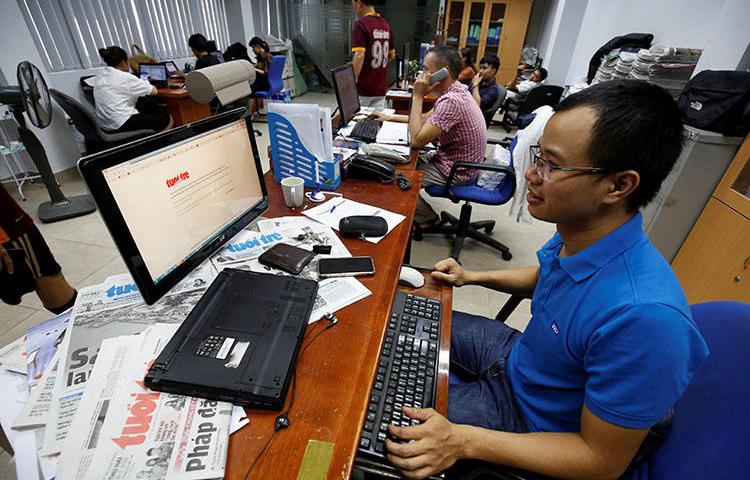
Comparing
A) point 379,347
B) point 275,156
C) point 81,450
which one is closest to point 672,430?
point 379,347

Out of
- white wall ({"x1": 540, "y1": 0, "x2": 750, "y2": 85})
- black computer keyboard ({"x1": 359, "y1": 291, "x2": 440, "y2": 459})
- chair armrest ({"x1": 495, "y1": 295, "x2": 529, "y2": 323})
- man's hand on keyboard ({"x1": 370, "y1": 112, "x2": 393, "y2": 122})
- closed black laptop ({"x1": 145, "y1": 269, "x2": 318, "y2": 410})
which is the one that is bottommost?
chair armrest ({"x1": 495, "y1": 295, "x2": 529, "y2": 323})

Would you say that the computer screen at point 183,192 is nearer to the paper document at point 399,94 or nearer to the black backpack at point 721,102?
the black backpack at point 721,102

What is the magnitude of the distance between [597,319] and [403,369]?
0.44 meters

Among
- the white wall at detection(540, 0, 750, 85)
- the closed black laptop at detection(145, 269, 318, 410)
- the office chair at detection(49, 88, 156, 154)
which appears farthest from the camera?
the office chair at detection(49, 88, 156, 154)

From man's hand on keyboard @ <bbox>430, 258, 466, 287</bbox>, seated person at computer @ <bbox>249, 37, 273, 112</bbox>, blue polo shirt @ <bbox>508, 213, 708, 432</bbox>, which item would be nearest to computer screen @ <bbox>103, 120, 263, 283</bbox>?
man's hand on keyboard @ <bbox>430, 258, 466, 287</bbox>

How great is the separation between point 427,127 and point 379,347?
5.40 feet

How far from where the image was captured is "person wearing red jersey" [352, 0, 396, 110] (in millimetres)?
3195

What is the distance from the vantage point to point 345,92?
7.73 ft

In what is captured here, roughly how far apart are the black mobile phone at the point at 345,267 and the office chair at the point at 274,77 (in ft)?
17.0

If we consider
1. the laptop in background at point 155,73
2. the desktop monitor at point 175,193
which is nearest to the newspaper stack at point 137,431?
the desktop monitor at point 175,193

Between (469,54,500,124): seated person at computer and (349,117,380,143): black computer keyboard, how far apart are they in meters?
2.71

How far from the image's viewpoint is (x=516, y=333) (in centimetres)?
115

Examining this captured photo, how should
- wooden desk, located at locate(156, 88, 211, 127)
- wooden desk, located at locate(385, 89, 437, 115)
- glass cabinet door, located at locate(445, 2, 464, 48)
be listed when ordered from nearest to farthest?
wooden desk, located at locate(385, 89, 437, 115) < wooden desk, located at locate(156, 88, 211, 127) < glass cabinet door, located at locate(445, 2, 464, 48)

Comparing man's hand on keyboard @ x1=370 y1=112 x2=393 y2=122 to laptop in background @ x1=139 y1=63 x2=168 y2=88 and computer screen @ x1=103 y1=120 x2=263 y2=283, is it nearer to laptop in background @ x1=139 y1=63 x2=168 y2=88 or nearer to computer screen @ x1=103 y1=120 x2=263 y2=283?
computer screen @ x1=103 y1=120 x2=263 y2=283
